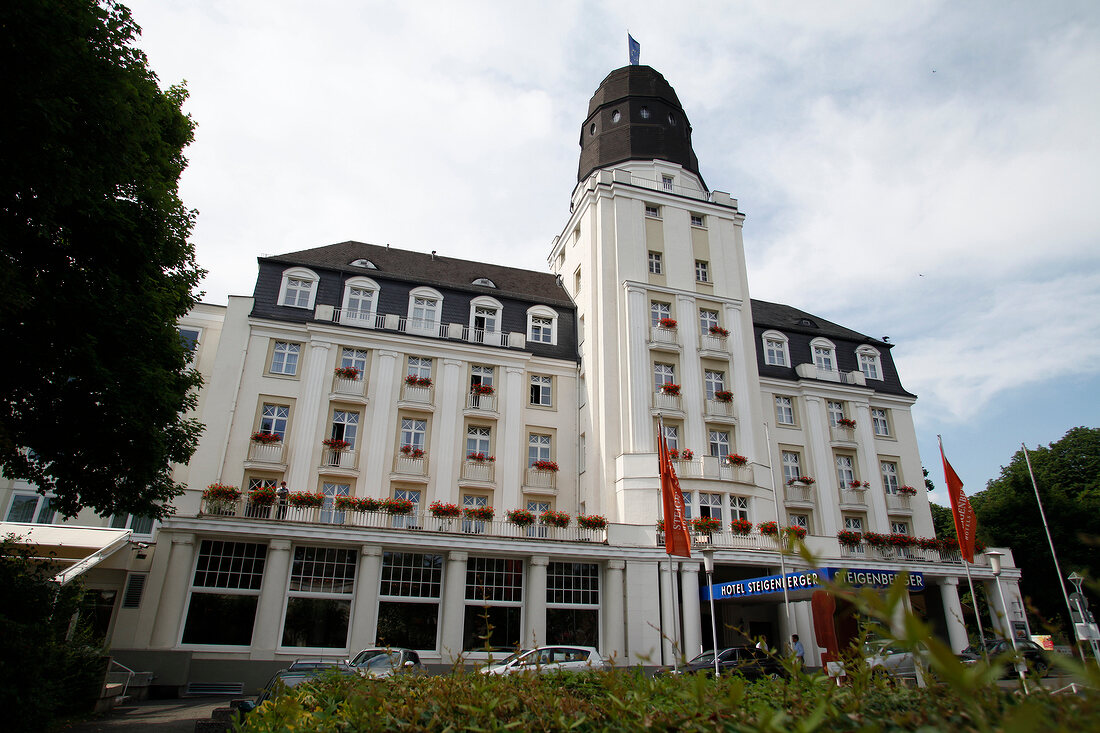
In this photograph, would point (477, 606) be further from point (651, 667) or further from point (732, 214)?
point (732, 214)

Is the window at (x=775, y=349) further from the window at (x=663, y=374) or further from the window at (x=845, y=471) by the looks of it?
the window at (x=663, y=374)

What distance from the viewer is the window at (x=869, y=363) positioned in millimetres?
37719

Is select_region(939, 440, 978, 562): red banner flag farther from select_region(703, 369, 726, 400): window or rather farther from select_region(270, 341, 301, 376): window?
select_region(270, 341, 301, 376): window

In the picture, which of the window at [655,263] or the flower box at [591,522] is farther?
the window at [655,263]

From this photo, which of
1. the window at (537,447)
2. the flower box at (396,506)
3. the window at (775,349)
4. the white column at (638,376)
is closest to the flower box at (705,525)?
the white column at (638,376)

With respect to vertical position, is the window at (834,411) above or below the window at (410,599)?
above

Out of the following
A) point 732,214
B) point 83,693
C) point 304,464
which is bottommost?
point 83,693

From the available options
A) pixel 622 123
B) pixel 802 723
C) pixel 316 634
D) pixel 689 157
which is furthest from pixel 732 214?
pixel 802 723

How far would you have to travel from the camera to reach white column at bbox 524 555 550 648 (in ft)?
79.3

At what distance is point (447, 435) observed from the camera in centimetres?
2950

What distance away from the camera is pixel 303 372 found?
95.0 ft

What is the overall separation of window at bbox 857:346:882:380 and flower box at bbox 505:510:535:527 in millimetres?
22543

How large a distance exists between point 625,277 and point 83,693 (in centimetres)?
2545

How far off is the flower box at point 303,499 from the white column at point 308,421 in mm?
3149
